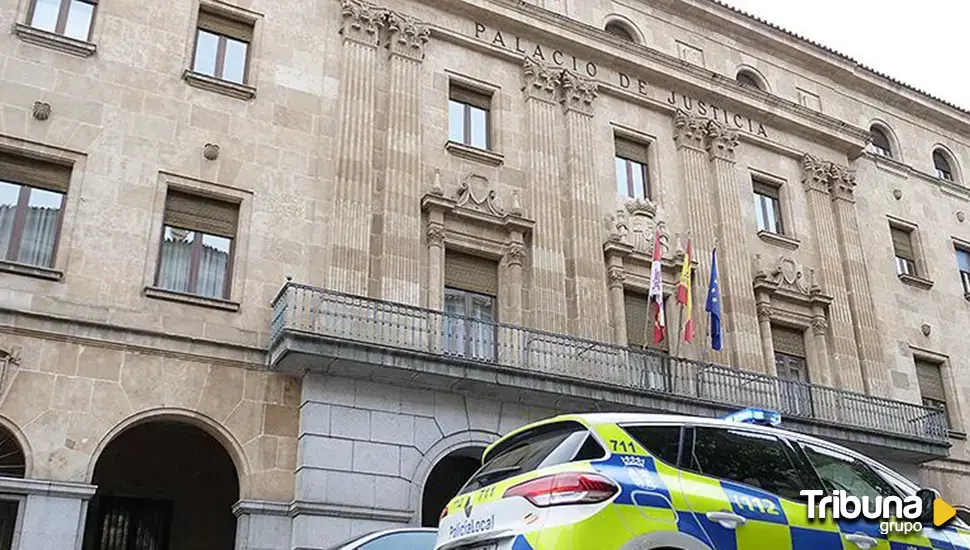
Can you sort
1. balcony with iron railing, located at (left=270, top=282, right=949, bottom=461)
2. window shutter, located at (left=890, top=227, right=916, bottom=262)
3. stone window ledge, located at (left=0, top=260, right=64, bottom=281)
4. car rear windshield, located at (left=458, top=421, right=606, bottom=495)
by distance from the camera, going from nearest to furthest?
car rear windshield, located at (left=458, top=421, right=606, bottom=495), stone window ledge, located at (left=0, top=260, right=64, bottom=281), balcony with iron railing, located at (left=270, top=282, right=949, bottom=461), window shutter, located at (left=890, top=227, right=916, bottom=262)

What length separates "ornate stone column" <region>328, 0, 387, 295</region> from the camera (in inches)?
603

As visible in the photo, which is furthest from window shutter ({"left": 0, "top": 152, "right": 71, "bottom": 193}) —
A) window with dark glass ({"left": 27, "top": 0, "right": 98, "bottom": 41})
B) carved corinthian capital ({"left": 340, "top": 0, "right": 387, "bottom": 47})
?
carved corinthian capital ({"left": 340, "top": 0, "right": 387, "bottom": 47})

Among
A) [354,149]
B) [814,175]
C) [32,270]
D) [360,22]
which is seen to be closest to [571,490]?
[32,270]

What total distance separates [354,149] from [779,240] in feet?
36.1

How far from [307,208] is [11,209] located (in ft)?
15.4

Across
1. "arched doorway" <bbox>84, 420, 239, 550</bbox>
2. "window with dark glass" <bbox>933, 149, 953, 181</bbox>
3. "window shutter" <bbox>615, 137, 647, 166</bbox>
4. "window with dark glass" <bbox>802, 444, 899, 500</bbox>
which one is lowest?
"window with dark glass" <bbox>802, 444, 899, 500</bbox>

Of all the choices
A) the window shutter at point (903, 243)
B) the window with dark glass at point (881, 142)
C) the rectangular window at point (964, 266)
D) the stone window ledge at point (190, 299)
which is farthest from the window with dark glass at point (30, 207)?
the rectangular window at point (964, 266)

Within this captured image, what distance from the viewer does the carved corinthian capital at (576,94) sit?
19.3 m

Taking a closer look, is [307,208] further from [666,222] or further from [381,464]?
[666,222]

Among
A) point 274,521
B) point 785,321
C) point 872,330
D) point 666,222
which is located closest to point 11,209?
point 274,521

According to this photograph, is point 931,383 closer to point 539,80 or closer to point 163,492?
point 539,80

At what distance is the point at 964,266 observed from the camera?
25.3 m

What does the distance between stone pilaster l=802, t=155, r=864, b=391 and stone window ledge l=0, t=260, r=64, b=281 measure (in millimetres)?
16500

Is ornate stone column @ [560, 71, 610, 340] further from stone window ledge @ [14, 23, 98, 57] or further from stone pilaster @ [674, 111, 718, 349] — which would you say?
stone window ledge @ [14, 23, 98, 57]
